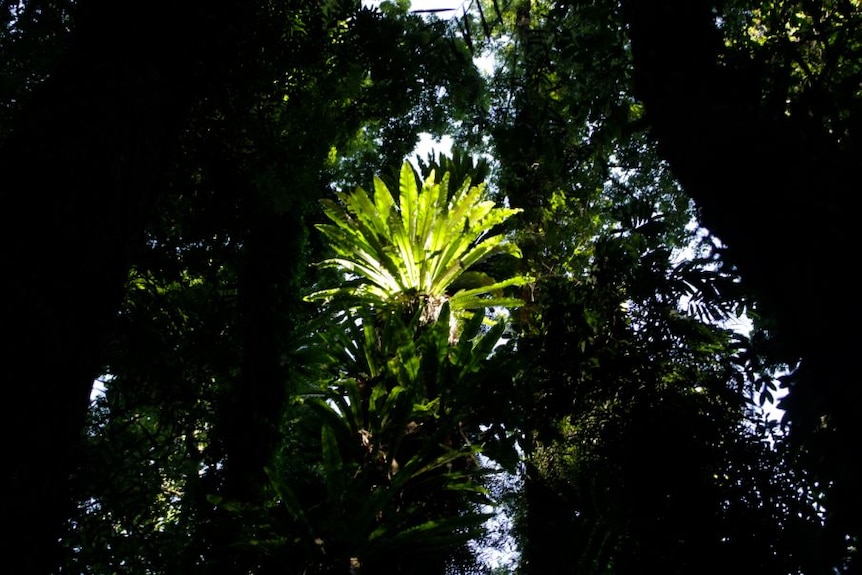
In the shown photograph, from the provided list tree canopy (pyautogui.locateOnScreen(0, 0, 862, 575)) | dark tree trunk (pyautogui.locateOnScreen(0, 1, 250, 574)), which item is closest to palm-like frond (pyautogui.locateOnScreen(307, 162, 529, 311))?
tree canopy (pyautogui.locateOnScreen(0, 0, 862, 575))

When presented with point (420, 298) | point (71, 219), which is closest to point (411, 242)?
point (420, 298)

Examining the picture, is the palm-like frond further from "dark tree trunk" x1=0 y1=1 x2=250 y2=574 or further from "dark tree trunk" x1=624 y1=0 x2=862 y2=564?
"dark tree trunk" x1=0 y1=1 x2=250 y2=574

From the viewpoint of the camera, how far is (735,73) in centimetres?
163

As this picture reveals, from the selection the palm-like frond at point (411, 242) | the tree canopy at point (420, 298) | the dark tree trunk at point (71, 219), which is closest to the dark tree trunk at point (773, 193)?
the tree canopy at point (420, 298)

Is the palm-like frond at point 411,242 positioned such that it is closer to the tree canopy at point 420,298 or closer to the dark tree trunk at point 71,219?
the tree canopy at point 420,298

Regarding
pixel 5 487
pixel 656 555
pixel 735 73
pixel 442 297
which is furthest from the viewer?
pixel 442 297

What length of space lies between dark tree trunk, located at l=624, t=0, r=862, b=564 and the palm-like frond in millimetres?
4525

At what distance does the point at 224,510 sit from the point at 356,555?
4.32 feet

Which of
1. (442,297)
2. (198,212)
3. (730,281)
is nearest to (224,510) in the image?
(198,212)

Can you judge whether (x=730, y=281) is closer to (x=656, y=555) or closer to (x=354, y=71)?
(x=656, y=555)

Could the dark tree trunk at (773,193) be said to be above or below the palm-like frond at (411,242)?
below

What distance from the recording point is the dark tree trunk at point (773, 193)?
3.43 feet

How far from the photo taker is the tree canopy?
1.18 metres

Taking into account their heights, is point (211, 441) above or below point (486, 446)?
above
